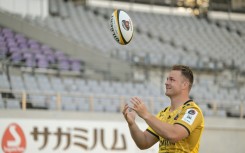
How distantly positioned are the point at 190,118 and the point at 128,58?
17.7 meters

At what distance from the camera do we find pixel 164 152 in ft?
20.3

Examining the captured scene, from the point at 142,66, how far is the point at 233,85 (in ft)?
11.3

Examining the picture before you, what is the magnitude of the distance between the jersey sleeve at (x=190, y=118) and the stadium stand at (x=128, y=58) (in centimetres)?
1133

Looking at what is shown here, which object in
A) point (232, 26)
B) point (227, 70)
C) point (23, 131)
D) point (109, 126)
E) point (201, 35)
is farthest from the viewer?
point (232, 26)

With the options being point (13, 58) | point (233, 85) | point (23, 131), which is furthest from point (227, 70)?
point (23, 131)

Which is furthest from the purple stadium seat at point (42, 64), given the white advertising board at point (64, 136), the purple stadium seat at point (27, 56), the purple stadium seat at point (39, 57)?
the white advertising board at point (64, 136)

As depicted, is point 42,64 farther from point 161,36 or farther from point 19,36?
point 161,36

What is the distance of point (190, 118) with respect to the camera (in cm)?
599

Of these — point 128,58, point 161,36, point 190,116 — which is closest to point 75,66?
point 128,58

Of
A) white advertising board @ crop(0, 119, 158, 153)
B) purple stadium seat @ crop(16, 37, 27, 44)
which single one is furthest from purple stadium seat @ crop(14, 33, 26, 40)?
white advertising board @ crop(0, 119, 158, 153)

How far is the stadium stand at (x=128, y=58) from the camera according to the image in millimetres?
18766

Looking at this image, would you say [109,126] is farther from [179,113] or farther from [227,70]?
[179,113]

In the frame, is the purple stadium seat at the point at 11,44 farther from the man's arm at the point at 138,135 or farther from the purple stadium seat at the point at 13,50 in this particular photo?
the man's arm at the point at 138,135

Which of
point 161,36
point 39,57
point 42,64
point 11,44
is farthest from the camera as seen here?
point 161,36
